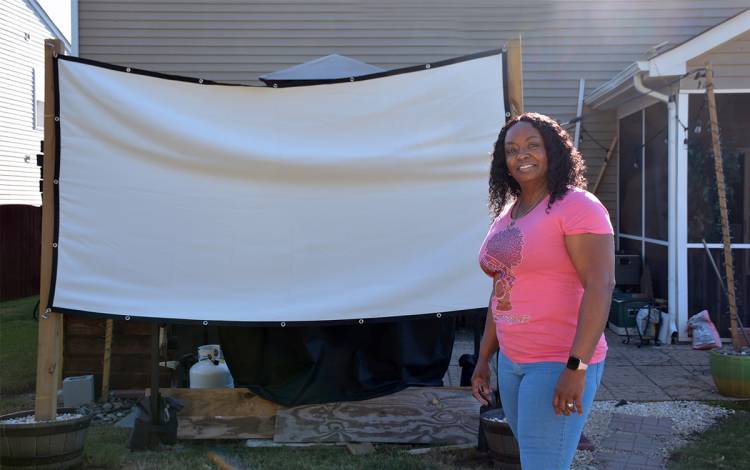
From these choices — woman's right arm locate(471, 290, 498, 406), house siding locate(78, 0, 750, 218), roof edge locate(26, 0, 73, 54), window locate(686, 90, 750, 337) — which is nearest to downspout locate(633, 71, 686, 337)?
window locate(686, 90, 750, 337)

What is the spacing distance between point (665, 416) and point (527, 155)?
11.4 feet

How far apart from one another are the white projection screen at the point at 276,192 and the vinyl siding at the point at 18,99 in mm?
12164

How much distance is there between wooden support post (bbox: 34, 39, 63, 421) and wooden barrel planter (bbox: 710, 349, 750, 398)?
15.4ft

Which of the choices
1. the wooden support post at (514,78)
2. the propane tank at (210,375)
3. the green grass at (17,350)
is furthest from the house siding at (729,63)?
the green grass at (17,350)

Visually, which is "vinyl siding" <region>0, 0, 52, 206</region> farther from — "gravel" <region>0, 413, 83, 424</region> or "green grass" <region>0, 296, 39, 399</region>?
"gravel" <region>0, 413, 83, 424</region>

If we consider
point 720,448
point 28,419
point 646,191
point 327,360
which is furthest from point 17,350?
point 646,191

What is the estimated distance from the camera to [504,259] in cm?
225

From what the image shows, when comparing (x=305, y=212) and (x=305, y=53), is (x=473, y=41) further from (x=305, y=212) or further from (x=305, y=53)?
(x=305, y=212)

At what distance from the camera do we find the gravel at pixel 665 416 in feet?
14.5

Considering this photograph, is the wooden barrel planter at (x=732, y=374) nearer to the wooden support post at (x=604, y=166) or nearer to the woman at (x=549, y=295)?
the woman at (x=549, y=295)

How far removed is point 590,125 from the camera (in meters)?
9.32

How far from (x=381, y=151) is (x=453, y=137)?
1.39 feet

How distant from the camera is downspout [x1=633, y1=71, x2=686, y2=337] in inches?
285

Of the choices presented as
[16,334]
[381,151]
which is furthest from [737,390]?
[16,334]
